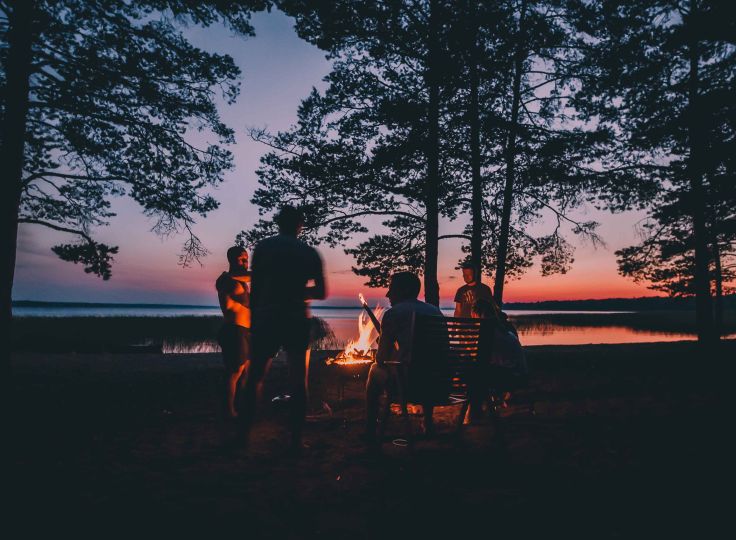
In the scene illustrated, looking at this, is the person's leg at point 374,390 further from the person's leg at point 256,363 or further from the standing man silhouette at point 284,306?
the person's leg at point 256,363

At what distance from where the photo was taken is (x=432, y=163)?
35.1 feet

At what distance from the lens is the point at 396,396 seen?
168 inches

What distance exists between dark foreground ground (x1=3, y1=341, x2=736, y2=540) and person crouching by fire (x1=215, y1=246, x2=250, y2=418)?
50 cm

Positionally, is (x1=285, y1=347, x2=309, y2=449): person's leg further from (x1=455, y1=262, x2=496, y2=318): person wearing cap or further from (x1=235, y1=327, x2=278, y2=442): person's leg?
(x1=455, y1=262, x2=496, y2=318): person wearing cap

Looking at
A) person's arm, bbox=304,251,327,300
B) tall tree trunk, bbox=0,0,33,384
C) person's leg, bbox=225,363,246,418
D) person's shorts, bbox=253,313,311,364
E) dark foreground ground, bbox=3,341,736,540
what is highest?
tall tree trunk, bbox=0,0,33,384

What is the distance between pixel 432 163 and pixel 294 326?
7.79 meters

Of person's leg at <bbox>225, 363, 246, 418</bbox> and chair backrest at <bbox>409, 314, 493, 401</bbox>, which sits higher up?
chair backrest at <bbox>409, 314, 493, 401</bbox>

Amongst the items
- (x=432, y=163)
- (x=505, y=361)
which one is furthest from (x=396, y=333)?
(x=432, y=163)

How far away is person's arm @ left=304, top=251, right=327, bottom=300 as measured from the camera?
3.91 metres

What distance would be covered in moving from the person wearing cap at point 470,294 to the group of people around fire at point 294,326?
97 centimetres

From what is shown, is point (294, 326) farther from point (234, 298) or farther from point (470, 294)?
point (470, 294)

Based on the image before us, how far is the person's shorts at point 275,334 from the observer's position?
3801 mm

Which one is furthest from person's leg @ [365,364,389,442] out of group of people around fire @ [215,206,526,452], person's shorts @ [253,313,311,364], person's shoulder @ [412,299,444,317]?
person's shorts @ [253,313,311,364]

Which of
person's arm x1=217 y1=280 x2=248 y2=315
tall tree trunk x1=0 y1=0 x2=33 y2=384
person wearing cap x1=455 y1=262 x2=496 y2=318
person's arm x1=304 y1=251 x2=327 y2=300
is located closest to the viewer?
person's arm x1=304 y1=251 x2=327 y2=300
